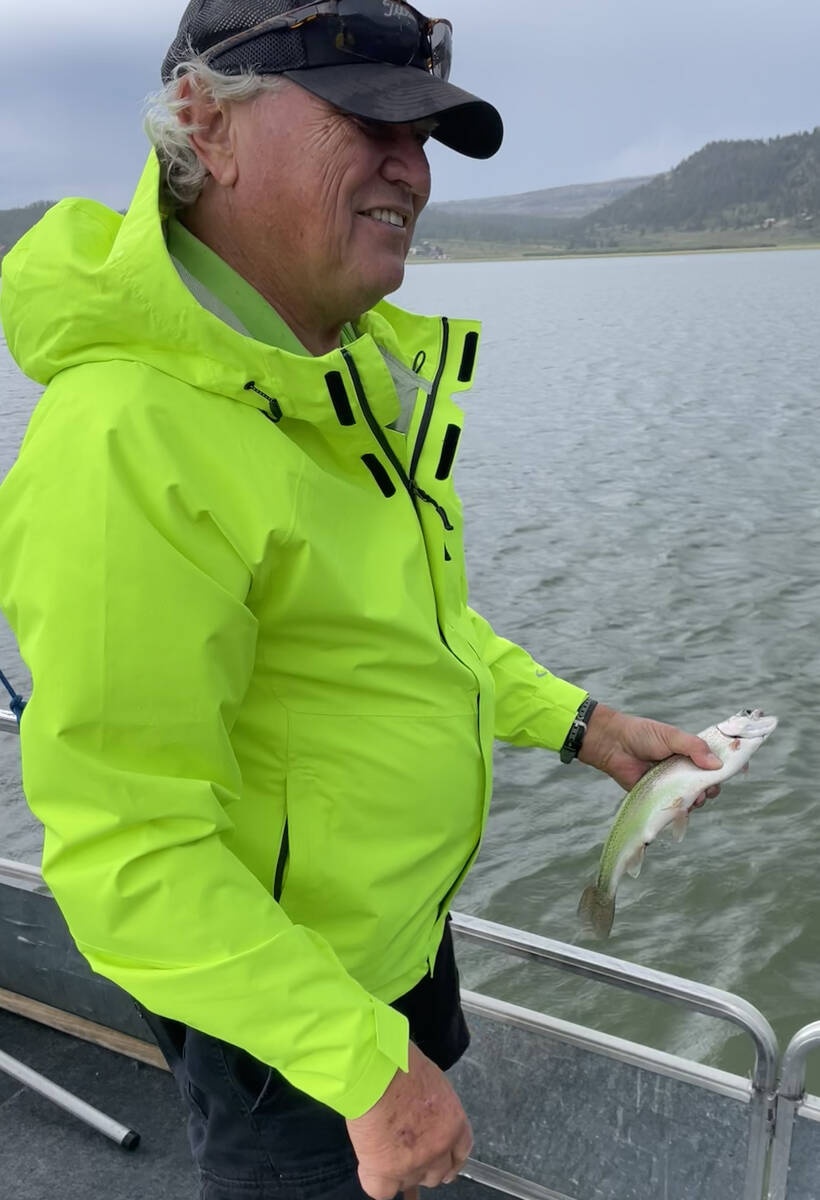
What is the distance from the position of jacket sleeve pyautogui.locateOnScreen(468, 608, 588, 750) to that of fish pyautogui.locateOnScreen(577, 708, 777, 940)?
247 mm

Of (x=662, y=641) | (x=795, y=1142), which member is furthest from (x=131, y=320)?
(x=662, y=641)

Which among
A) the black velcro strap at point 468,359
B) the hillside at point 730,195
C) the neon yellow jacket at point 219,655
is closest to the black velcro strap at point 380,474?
the neon yellow jacket at point 219,655

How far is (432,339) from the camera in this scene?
90.8 inches

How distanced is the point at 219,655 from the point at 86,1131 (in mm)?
2431

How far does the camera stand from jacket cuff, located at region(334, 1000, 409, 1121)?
1.53 meters

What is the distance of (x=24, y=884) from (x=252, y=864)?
6.41ft

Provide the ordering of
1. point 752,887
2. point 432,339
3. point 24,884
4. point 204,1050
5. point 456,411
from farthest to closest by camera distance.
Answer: point 752,887 → point 24,884 → point 432,339 → point 456,411 → point 204,1050

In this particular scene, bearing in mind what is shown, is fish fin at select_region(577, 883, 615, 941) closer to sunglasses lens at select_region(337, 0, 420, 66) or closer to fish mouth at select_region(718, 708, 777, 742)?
fish mouth at select_region(718, 708, 777, 742)

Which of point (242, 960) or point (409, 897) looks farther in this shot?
point (409, 897)

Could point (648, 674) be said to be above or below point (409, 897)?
below


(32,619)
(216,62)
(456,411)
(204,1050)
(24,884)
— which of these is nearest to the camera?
(32,619)

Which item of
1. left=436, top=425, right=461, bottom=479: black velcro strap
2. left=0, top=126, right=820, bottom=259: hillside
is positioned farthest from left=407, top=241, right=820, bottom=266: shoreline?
left=436, top=425, right=461, bottom=479: black velcro strap

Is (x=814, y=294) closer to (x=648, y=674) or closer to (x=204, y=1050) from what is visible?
(x=648, y=674)

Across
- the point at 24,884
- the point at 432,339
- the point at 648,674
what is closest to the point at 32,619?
the point at 432,339
